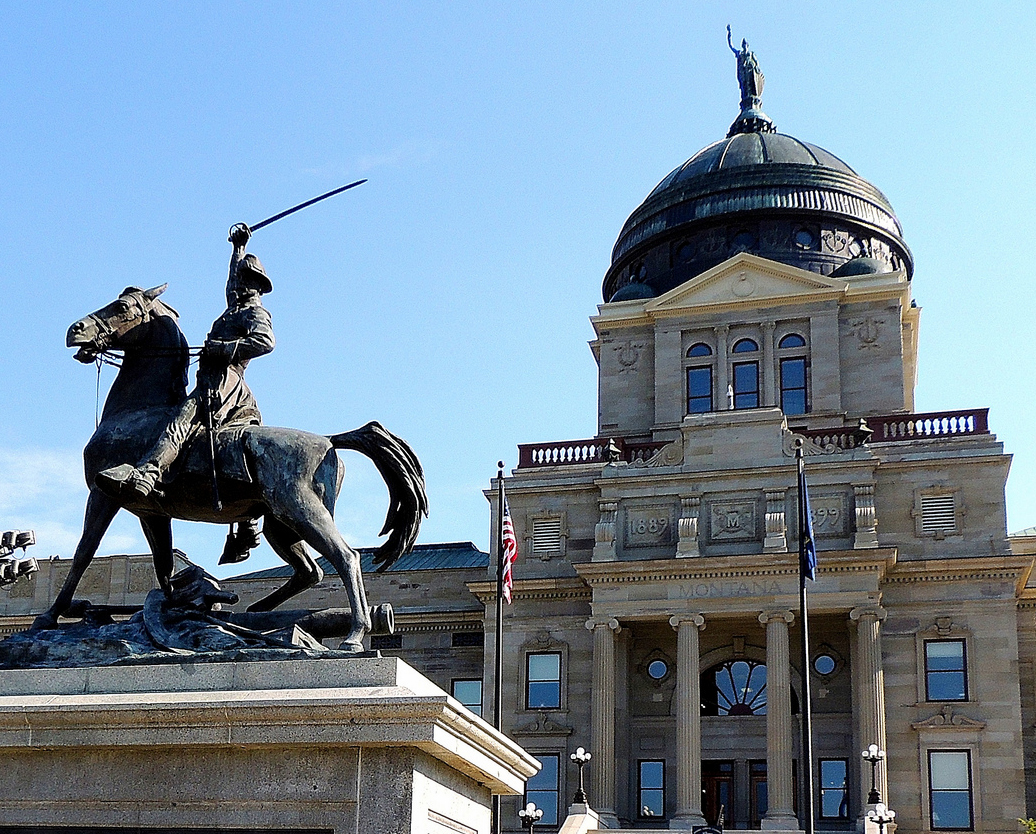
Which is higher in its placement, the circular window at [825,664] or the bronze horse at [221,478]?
the circular window at [825,664]

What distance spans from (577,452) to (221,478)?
42.2 meters

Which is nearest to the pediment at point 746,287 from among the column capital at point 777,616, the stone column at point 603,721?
the column capital at point 777,616

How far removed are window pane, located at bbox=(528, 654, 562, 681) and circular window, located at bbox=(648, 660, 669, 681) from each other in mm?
3102

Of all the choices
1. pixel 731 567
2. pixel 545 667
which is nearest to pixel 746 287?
pixel 731 567

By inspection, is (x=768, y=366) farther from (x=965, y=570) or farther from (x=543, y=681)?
(x=543, y=681)

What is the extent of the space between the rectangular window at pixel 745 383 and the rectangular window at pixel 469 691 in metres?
14.8

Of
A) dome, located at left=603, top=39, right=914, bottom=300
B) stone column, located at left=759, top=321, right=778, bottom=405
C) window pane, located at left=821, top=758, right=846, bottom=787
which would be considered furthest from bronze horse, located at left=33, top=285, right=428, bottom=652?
dome, located at left=603, top=39, right=914, bottom=300

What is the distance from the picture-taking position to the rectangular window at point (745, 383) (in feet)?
188

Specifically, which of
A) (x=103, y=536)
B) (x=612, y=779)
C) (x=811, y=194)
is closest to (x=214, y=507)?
(x=103, y=536)

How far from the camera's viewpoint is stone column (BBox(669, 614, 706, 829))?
147 ft

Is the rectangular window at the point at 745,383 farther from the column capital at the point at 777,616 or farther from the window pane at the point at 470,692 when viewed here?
the window pane at the point at 470,692

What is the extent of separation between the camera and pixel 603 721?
46969mm

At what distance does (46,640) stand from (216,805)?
2.00m

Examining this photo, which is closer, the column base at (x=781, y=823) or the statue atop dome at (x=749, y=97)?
the column base at (x=781, y=823)
